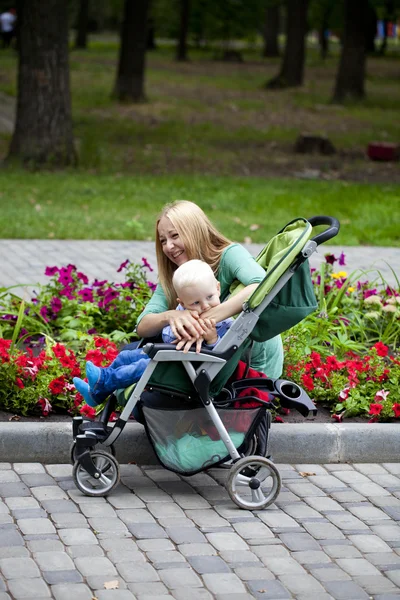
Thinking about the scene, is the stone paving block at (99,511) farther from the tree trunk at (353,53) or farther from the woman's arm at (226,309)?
the tree trunk at (353,53)

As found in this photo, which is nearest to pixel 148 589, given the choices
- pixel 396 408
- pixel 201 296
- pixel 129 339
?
pixel 201 296

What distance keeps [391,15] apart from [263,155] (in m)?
25.7

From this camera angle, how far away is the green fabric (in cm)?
448

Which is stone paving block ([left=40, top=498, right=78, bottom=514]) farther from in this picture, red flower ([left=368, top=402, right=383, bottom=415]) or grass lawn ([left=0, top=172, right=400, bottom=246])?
grass lawn ([left=0, top=172, right=400, bottom=246])

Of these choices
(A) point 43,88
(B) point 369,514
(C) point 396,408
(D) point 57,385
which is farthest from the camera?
(A) point 43,88

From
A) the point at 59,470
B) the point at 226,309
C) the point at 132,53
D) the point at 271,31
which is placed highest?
the point at 271,31

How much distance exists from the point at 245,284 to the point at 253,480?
90 centimetres

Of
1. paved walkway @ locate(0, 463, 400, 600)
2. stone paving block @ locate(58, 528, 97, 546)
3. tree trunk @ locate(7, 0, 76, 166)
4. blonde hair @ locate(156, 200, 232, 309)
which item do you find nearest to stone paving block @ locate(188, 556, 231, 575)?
paved walkway @ locate(0, 463, 400, 600)

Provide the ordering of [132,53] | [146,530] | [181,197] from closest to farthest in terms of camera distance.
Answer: [146,530]
[181,197]
[132,53]

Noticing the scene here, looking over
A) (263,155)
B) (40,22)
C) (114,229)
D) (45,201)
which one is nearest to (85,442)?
(114,229)

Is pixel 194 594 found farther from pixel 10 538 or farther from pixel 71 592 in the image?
pixel 10 538

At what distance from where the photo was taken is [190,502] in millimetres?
4523

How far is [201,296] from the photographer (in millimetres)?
4395

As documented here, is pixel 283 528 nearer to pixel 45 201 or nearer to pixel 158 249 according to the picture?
pixel 158 249
